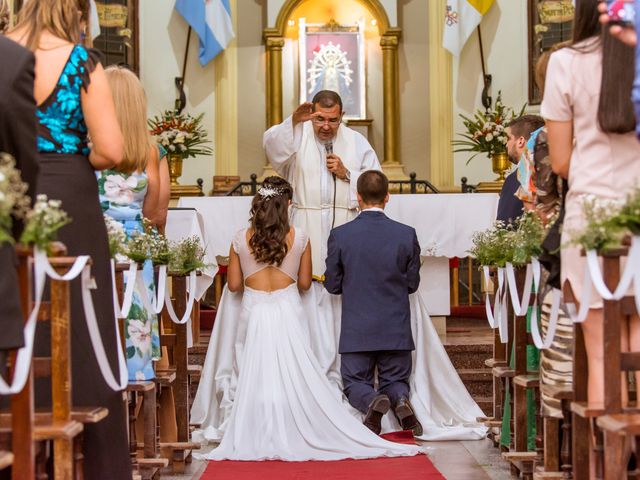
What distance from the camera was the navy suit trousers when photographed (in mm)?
6754

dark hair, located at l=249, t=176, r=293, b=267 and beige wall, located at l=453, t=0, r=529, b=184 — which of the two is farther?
beige wall, located at l=453, t=0, r=529, b=184

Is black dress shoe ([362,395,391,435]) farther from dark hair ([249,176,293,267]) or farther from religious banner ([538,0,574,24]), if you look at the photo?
religious banner ([538,0,574,24])

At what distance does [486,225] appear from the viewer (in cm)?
820

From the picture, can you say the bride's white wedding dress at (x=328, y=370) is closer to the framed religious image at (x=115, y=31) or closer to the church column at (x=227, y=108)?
the church column at (x=227, y=108)

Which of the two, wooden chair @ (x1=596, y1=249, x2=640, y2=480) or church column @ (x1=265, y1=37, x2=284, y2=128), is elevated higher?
church column @ (x1=265, y1=37, x2=284, y2=128)

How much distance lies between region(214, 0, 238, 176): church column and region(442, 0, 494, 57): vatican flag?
2311 millimetres

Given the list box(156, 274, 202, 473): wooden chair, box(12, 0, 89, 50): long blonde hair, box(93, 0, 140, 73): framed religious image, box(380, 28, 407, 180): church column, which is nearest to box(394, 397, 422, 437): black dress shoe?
box(156, 274, 202, 473): wooden chair

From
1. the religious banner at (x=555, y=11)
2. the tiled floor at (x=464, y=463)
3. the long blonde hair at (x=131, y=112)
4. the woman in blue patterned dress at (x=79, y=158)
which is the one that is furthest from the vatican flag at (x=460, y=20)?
the woman in blue patterned dress at (x=79, y=158)

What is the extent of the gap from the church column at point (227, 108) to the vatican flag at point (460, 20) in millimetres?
2311

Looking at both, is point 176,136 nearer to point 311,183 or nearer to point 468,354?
point 311,183

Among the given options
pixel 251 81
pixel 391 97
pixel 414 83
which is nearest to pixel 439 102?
pixel 414 83

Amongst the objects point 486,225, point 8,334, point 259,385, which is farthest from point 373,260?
point 8,334

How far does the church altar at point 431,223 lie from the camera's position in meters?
8.13

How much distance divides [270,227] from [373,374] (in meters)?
1.10
